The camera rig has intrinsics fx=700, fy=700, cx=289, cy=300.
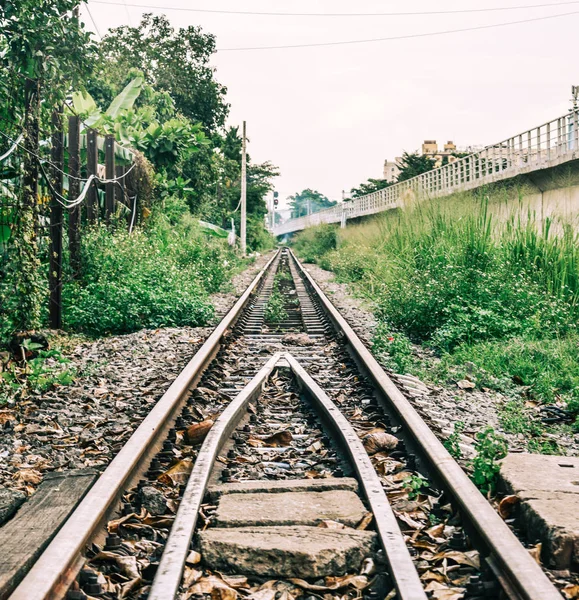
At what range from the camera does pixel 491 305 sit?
340 inches

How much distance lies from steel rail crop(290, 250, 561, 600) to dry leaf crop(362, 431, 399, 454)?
13cm

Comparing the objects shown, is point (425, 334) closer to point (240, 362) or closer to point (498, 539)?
point (240, 362)

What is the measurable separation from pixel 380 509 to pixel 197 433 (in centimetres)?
174

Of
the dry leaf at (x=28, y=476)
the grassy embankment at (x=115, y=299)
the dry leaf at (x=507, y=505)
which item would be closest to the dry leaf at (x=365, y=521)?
the dry leaf at (x=507, y=505)

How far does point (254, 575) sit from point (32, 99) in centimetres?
661

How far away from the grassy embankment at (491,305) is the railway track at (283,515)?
1274 millimetres

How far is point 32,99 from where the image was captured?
25.8 feet

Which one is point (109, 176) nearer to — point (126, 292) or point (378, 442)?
point (126, 292)

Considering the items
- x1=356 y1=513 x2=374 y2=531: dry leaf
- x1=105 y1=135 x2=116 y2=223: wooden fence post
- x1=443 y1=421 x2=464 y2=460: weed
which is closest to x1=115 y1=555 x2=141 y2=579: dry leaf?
x1=356 y1=513 x2=374 y2=531: dry leaf

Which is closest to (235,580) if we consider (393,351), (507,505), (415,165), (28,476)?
(507,505)

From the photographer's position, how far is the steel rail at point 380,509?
262 centimetres

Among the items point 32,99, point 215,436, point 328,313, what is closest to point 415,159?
point 328,313

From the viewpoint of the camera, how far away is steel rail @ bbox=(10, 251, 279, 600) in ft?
8.26

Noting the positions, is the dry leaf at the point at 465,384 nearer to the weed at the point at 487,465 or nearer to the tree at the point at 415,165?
the weed at the point at 487,465
